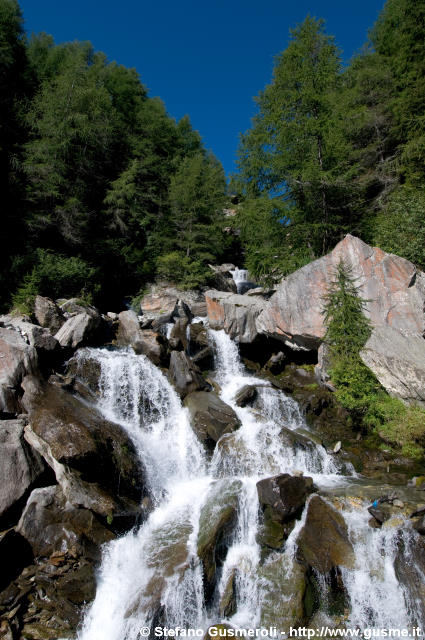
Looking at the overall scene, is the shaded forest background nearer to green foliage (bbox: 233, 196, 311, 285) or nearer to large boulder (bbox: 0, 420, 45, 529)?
green foliage (bbox: 233, 196, 311, 285)

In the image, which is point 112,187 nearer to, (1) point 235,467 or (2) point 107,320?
(2) point 107,320

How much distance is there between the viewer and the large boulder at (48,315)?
14.3 meters

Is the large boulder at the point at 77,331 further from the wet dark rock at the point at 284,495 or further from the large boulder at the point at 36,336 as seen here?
→ the wet dark rock at the point at 284,495

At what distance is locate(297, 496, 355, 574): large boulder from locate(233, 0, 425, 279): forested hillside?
11.1 m

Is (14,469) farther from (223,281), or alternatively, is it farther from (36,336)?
(223,281)

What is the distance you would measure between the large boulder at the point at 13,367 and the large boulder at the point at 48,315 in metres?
3.56

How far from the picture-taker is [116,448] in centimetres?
918

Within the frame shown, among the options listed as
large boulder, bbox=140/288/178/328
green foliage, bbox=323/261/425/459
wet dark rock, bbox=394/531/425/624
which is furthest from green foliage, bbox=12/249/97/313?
wet dark rock, bbox=394/531/425/624

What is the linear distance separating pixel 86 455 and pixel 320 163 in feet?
50.6

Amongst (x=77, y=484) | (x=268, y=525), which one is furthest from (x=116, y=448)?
(x=268, y=525)

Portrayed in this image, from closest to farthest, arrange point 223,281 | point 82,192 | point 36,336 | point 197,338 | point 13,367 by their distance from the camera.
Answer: point 13,367 → point 36,336 → point 197,338 → point 82,192 → point 223,281

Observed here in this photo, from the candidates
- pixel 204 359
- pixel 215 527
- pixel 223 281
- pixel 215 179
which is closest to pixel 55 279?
pixel 204 359

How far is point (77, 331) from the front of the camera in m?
13.4

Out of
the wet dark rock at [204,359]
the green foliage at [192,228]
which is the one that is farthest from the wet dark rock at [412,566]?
the green foliage at [192,228]
